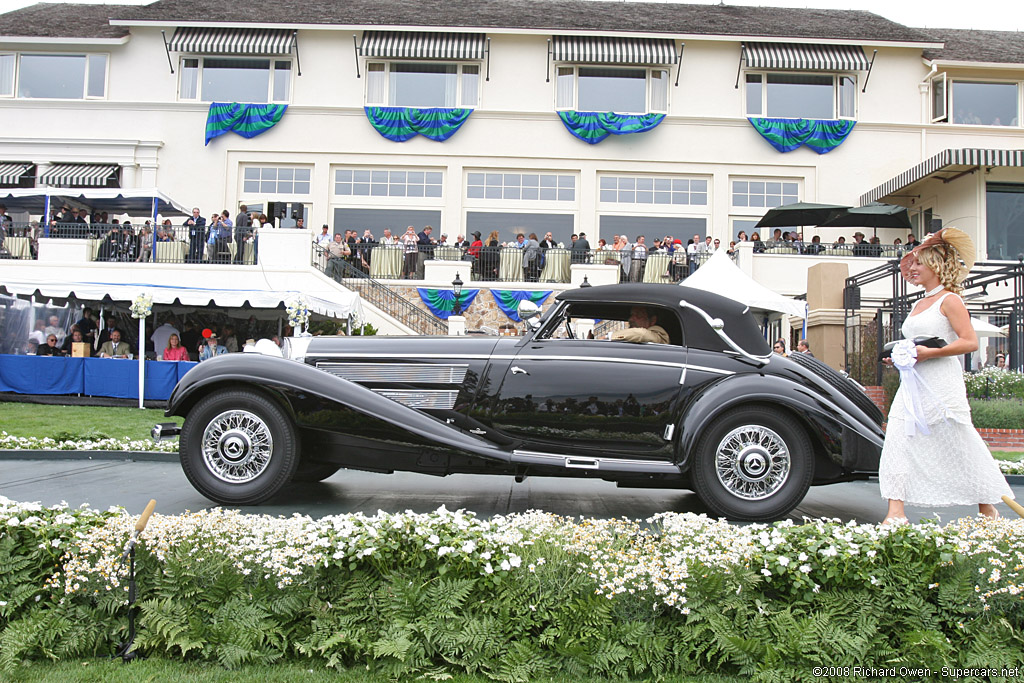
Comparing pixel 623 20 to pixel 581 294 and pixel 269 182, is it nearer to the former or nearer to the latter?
pixel 269 182

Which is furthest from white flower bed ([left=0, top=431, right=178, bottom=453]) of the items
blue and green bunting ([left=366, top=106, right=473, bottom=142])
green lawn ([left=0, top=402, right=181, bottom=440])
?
Result: blue and green bunting ([left=366, top=106, right=473, bottom=142])

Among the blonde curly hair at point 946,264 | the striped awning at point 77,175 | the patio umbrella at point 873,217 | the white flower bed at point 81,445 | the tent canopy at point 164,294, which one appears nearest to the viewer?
the blonde curly hair at point 946,264

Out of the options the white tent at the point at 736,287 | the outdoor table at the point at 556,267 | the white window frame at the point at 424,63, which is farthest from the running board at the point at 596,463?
the white window frame at the point at 424,63

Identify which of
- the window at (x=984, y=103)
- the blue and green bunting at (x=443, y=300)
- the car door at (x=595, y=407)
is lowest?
the car door at (x=595, y=407)

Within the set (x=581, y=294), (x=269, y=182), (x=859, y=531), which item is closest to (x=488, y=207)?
(x=269, y=182)

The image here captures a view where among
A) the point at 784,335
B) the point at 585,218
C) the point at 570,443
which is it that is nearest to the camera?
the point at 570,443

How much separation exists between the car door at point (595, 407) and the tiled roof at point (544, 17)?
2377 cm

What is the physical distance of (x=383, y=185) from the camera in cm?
2592

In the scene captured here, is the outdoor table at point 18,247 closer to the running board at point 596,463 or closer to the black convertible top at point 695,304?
the black convertible top at point 695,304

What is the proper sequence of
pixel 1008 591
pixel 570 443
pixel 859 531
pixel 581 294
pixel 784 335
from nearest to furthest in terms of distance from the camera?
pixel 1008 591, pixel 859 531, pixel 570 443, pixel 581 294, pixel 784 335

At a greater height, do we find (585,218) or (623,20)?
(623,20)

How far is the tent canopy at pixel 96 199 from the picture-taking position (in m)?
20.3

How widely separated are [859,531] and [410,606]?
2.13 m

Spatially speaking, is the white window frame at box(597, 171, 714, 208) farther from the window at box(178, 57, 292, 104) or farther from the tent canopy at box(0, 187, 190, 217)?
the tent canopy at box(0, 187, 190, 217)
